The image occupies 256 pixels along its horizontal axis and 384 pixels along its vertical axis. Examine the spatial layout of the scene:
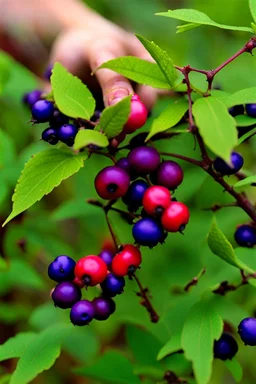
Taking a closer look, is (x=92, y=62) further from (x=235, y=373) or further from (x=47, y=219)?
(x=235, y=373)

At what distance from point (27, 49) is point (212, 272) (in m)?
1.41

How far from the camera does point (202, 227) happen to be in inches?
60.9

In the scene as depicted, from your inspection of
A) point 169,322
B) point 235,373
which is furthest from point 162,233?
point 169,322

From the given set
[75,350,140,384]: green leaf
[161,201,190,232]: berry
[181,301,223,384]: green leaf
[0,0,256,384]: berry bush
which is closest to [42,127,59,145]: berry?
[0,0,256,384]: berry bush

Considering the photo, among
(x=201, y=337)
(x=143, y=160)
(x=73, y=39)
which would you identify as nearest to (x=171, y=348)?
(x=201, y=337)

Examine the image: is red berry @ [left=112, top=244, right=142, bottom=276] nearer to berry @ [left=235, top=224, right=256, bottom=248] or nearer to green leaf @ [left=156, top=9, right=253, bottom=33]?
berry @ [left=235, top=224, right=256, bottom=248]

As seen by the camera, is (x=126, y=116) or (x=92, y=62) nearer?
(x=126, y=116)

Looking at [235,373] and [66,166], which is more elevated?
[66,166]

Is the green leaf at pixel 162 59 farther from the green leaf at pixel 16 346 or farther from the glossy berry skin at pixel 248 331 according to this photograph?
the green leaf at pixel 16 346

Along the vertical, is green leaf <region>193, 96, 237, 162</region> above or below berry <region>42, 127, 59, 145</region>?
above

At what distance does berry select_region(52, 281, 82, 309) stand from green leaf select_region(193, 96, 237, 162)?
33 cm

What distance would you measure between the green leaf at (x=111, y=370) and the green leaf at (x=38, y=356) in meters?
0.09

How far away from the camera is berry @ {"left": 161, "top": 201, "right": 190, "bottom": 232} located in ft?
2.82

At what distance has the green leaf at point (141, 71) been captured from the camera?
894mm
